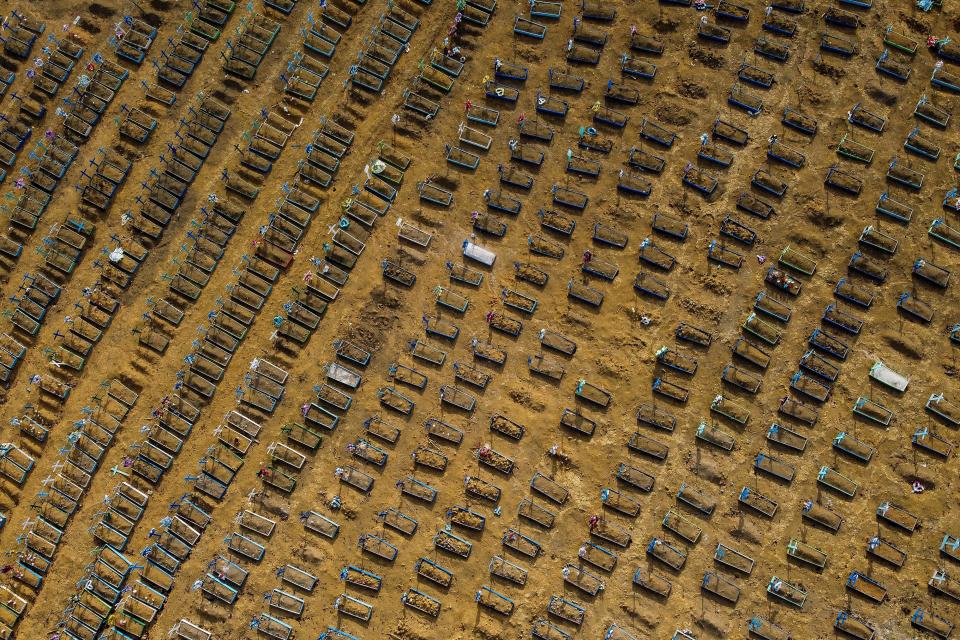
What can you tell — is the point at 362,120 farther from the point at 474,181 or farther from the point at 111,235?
the point at 111,235

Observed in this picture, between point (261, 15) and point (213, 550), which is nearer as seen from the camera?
point (213, 550)

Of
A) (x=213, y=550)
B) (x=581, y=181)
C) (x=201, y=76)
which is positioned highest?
(x=581, y=181)

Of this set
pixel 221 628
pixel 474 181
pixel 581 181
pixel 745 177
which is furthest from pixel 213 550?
pixel 745 177

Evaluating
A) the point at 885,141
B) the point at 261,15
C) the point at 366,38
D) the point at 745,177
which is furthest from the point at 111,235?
the point at 885,141

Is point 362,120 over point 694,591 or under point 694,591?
over

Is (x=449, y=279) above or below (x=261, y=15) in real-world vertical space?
below

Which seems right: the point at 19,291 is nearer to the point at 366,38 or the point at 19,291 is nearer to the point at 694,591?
the point at 366,38
